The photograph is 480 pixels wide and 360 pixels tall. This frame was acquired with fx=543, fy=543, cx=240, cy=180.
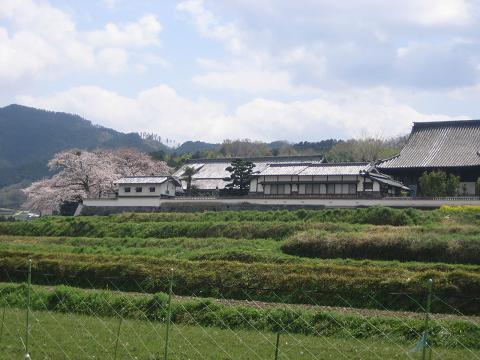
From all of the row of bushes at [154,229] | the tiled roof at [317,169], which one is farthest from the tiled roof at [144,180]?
the row of bushes at [154,229]

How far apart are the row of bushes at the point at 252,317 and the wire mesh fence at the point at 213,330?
0.08 feet

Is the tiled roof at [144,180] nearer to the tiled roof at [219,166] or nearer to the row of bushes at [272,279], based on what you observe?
the tiled roof at [219,166]

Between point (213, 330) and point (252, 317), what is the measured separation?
1105 mm

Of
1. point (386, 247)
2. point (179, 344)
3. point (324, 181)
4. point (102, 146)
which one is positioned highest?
point (102, 146)

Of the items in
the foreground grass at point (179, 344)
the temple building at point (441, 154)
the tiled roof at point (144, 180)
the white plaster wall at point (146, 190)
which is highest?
the temple building at point (441, 154)

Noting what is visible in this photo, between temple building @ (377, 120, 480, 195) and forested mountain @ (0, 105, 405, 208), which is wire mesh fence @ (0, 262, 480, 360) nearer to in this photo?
temple building @ (377, 120, 480, 195)

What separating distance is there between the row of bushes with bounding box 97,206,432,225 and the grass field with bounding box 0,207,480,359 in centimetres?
11

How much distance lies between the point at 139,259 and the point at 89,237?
16.0 m

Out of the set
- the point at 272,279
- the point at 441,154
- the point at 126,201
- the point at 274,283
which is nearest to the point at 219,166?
the point at 126,201

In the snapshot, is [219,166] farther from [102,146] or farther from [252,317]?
[102,146]

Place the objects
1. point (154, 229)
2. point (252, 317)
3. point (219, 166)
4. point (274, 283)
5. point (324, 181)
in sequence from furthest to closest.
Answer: point (219, 166) < point (324, 181) < point (154, 229) < point (274, 283) < point (252, 317)

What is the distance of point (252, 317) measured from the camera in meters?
13.0

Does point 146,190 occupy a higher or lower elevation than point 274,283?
higher

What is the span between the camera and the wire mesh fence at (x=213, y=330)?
33.4ft
